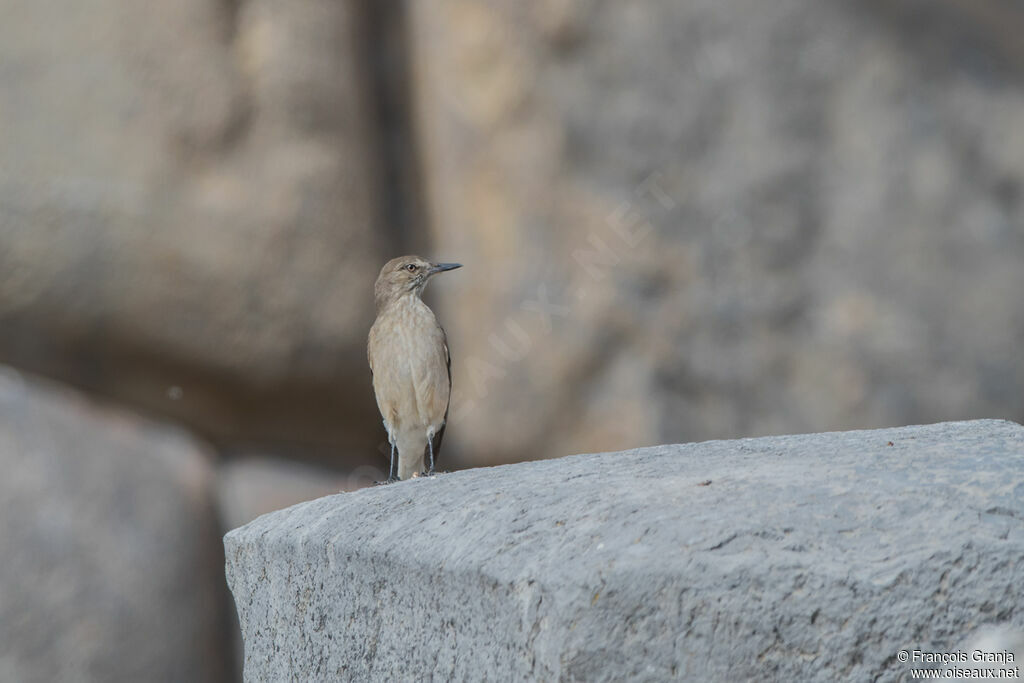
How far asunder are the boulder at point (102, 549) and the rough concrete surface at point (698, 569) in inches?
78.9

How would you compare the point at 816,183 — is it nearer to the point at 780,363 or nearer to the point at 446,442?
the point at 780,363

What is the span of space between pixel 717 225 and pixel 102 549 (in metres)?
2.55

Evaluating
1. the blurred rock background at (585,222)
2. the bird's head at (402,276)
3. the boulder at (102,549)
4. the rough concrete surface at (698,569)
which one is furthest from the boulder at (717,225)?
the rough concrete surface at (698,569)

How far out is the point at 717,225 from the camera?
4.55m

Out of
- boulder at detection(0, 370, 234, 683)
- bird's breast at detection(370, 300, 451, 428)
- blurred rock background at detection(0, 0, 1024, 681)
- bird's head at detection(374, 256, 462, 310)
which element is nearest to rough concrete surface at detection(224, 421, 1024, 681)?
bird's breast at detection(370, 300, 451, 428)

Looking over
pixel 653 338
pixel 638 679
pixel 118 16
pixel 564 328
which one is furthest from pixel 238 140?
pixel 638 679

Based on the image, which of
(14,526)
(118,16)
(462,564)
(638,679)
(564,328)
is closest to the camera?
(638,679)

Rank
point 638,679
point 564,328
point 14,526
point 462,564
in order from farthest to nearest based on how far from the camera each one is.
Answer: point 564,328
point 14,526
point 462,564
point 638,679

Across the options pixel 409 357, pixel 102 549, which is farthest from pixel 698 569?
pixel 102 549

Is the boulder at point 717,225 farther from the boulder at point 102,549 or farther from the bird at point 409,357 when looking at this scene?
the boulder at point 102,549

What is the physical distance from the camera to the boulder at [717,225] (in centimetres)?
451

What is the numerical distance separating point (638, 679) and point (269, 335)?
295 centimetres

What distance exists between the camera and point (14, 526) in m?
3.81

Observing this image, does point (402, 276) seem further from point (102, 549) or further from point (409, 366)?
point (102, 549)
